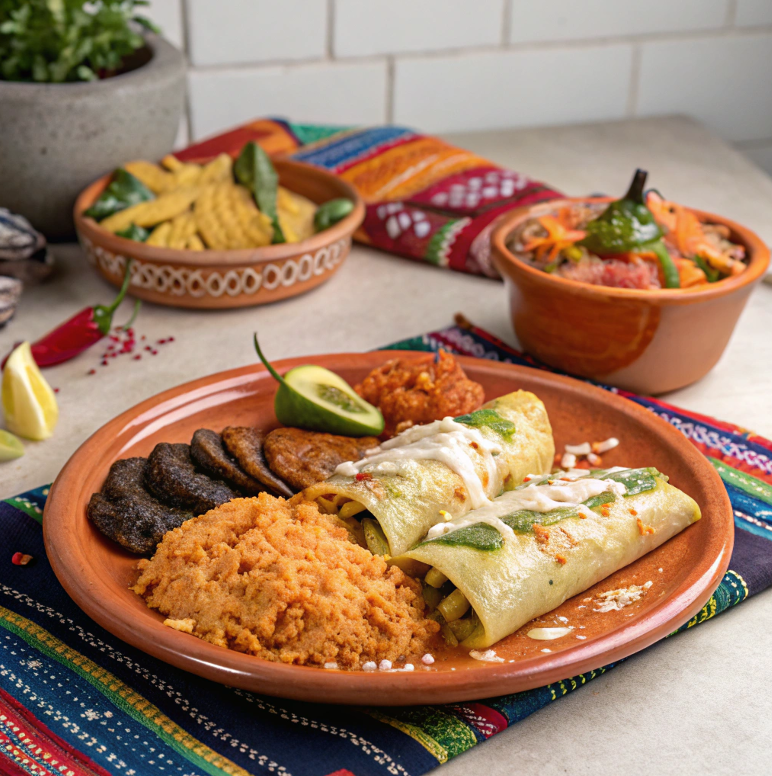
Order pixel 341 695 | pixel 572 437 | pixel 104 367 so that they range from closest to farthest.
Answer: pixel 341 695 < pixel 572 437 < pixel 104 367

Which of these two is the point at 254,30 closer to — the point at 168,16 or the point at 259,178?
the point at 168,16

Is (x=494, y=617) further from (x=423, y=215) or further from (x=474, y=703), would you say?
(x=423, y=215)

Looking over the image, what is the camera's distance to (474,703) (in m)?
1.15

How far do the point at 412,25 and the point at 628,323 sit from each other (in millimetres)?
1969

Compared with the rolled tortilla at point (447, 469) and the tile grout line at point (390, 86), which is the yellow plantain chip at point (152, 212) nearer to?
the rolled tortilla at point (447, 469)

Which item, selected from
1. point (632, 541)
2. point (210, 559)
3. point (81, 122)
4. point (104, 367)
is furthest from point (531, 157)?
point (210, 559)

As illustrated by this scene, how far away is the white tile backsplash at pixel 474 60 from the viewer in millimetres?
3176

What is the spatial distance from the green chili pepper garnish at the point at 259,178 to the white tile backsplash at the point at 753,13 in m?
2.48

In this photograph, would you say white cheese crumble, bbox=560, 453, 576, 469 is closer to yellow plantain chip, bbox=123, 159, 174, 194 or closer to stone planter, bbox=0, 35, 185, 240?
yellow plantain chip, bbox=123, 159, 174, 194

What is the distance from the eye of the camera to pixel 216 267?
2.11 meters

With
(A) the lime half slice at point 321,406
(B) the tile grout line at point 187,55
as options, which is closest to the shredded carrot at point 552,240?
(A) the lime half slice at point 321,406

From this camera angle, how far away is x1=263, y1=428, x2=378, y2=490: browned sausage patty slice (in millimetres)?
1471

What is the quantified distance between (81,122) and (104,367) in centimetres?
68

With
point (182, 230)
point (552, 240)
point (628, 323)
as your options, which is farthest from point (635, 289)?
point (182, 230)
